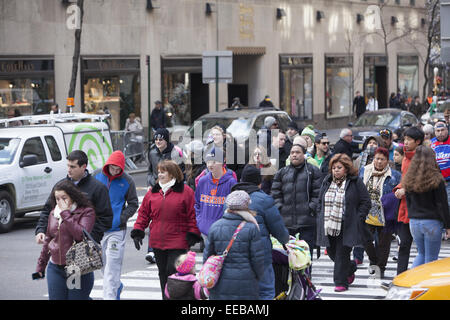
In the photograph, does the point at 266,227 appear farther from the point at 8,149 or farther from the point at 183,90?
the point at 183,90

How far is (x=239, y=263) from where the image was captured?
729 cm

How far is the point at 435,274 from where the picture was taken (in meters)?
7.41

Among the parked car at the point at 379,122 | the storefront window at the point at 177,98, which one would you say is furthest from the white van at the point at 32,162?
the storefront window at the point at 177,98

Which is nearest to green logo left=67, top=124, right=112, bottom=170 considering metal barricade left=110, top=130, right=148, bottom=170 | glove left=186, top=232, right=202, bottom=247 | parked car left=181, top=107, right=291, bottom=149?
parked car left=181, top=107, right=291, bottom=149

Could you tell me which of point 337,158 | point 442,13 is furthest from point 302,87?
point 337,158

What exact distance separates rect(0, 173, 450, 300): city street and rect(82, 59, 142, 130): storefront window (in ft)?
54.2

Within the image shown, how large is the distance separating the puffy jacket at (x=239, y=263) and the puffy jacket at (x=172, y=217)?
166 cm

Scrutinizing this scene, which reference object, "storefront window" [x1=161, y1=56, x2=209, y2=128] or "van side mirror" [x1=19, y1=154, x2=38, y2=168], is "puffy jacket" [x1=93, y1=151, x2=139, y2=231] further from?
"storefront window" [x1=161, y1=56, x2=209, y2=128]

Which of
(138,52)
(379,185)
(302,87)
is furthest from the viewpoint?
(302,87)

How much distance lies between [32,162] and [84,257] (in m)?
9.04

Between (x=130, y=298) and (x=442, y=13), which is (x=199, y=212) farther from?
(x=442, y=13)

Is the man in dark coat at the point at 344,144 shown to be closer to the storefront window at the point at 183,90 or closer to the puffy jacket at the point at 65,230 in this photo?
the puffy jacket at the point at 65,230

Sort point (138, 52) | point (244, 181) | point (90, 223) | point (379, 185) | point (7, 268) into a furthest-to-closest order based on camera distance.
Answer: point (138, 52)
point (7, 268)
point (379, 185)
point (244, 181)
point (90, 223)
